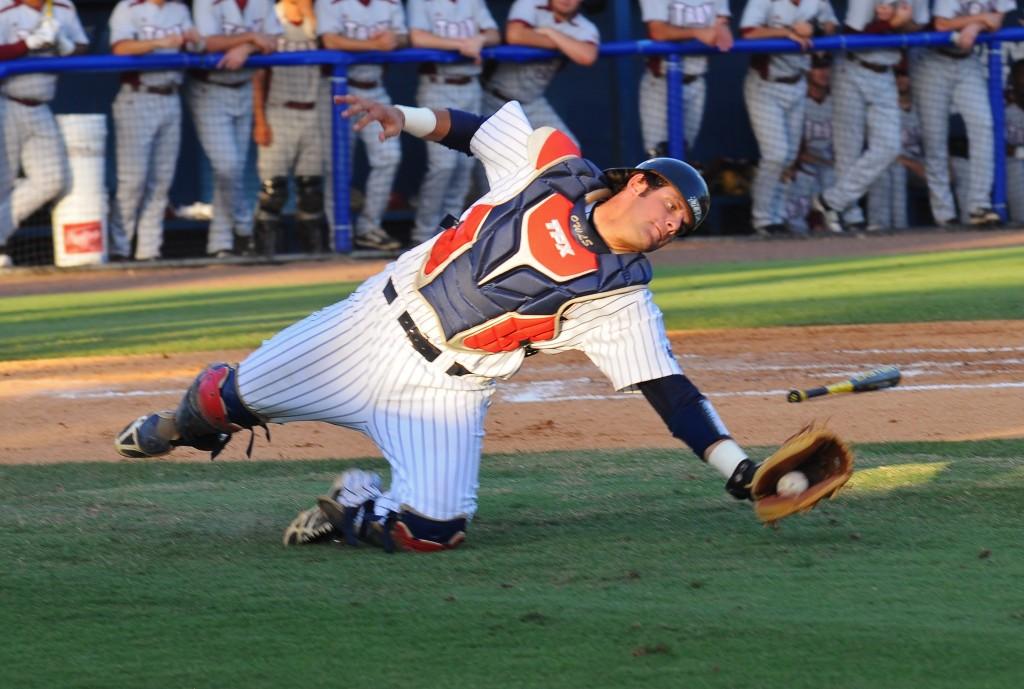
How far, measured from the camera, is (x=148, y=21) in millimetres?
10875

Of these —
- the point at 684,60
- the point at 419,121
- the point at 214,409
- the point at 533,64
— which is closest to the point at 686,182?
the point at 419,121

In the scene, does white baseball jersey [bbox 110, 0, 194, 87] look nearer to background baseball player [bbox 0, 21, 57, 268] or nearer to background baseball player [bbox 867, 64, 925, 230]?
background baseball player [bbox 0, 21, 57, 268]

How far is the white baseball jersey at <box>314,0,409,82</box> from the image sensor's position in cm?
1127

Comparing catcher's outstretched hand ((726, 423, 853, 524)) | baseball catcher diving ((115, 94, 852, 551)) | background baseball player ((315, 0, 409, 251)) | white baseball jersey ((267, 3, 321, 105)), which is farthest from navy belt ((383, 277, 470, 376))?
white baseball jersey ((267, 3, 321, 105))

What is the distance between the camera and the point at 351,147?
11.7 meters

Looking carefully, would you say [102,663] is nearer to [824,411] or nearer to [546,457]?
[546,457]

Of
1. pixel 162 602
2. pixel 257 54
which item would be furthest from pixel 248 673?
pixel 257 54

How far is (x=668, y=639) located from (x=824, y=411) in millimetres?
3201

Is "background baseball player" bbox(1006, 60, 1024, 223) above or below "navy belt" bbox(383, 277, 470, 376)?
below

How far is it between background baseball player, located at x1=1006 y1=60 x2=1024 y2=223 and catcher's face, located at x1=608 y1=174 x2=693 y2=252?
9352mm

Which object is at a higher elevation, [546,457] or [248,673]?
[248,673]

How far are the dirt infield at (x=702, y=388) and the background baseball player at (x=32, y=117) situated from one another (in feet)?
11.0

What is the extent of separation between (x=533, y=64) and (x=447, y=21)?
2.35ft

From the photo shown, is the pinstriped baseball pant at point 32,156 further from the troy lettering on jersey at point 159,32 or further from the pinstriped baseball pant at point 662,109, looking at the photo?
the pinstriped baseball pant at point 662,109
